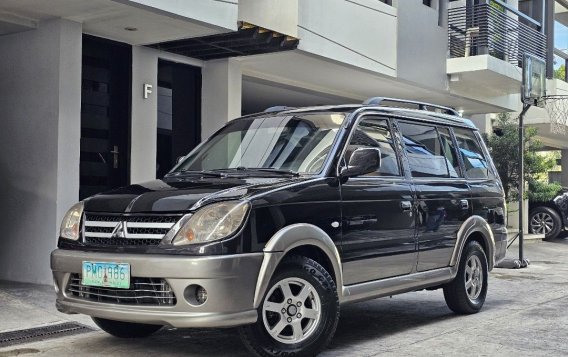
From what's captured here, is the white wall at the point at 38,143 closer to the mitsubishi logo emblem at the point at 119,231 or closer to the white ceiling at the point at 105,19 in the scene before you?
the white ceiling at the point at 105,19

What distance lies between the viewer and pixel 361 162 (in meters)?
5.22

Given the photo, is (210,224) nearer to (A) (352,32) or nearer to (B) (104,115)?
(B) (104,115)

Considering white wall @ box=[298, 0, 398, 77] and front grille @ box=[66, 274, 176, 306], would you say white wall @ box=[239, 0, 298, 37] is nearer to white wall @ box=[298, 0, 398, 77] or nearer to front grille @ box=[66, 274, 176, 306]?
white wall @ box=[298, 0, 398, 77]

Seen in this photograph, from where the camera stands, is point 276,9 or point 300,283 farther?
point 276,9

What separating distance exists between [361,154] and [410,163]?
1.08m

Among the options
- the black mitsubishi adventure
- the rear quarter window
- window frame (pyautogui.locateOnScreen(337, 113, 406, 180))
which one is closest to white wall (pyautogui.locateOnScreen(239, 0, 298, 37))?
the rear quarter window

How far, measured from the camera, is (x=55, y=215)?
8094 mm

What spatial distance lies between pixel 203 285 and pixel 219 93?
6762 millimetres

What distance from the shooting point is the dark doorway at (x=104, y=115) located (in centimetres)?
916

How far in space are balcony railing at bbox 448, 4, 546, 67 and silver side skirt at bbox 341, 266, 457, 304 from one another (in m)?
9.05

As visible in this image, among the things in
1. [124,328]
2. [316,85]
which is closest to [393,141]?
[124,328]

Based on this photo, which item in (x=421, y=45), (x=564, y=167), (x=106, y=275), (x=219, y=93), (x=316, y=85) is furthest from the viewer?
(x=564, y=167)

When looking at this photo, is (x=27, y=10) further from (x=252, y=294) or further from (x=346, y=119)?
(x=252, y=294)

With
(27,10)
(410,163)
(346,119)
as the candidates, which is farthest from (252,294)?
(27,10)
